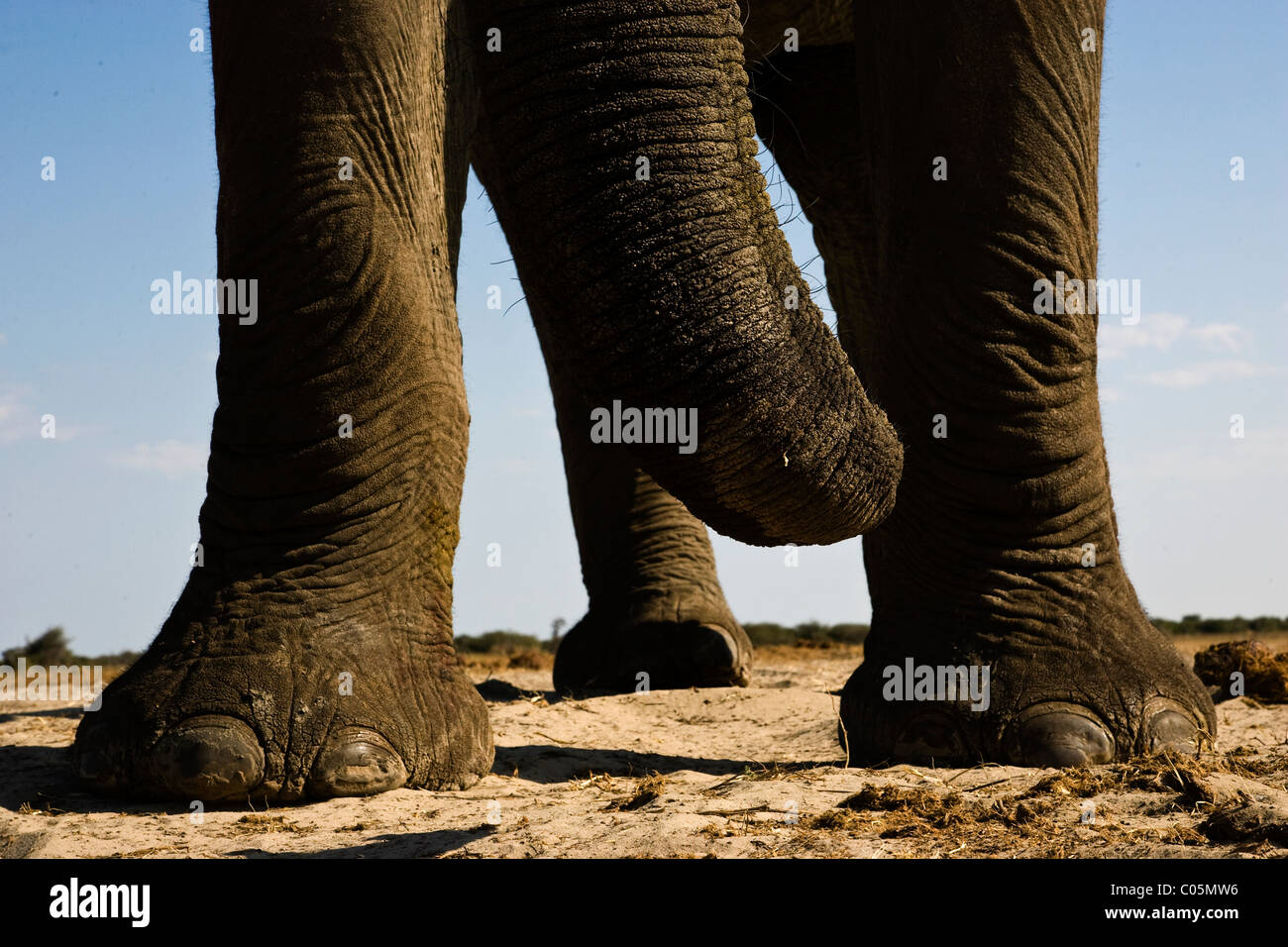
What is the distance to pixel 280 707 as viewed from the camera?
10.7 feet

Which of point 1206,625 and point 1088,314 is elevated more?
point 1088,314

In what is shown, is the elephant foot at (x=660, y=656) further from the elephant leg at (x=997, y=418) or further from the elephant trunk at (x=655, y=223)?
the elephant trunk at (x=655, y=223)

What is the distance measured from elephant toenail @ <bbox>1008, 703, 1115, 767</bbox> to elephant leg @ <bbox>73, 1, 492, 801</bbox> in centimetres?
125

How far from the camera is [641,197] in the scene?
2410 millimetres

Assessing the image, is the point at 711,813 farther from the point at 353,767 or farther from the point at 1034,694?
the point at 1034,694

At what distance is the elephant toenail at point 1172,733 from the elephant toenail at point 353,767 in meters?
1.77

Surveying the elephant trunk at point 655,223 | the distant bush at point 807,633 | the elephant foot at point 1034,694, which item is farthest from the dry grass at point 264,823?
the distant bush at point 807,633

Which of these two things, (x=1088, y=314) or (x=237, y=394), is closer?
(x=237, y=394)

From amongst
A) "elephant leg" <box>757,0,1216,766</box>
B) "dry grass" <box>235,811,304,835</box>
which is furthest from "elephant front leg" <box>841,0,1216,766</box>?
"dry grass" <box>235,811,304,835</box>

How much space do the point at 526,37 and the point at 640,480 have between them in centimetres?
349
